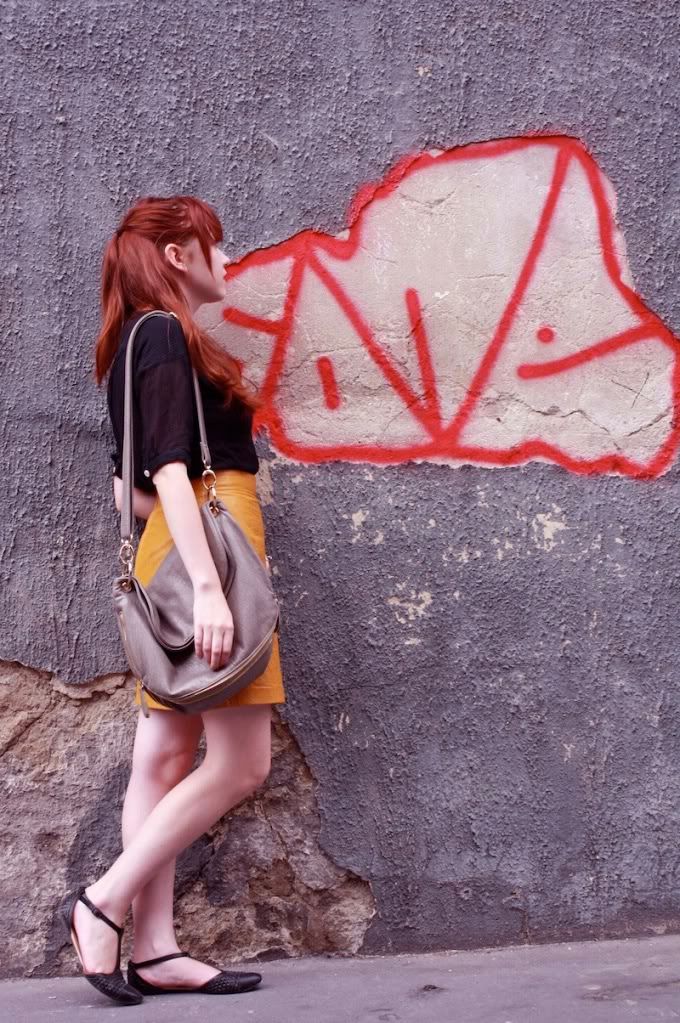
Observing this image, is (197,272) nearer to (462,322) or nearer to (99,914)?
(462,322)

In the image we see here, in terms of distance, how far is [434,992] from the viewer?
2527mm

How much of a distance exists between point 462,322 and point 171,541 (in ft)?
3.10

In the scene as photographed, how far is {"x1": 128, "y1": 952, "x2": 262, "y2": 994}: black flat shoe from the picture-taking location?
2520 mm

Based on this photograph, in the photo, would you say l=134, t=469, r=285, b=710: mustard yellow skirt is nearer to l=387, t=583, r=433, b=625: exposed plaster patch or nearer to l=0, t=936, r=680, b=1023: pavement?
l=387, t=583, r=433, b=625: exposed plaster patch

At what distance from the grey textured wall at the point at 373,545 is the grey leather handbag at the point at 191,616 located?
0.48 metres

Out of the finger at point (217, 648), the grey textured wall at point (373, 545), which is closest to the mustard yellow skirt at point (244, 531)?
the finger at point (217, 648)

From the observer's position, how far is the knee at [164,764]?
2.58m

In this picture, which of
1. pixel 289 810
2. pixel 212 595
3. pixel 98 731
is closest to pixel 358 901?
pixel 289 810

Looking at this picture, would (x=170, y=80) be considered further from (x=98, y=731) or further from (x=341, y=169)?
(x=98, y=731)

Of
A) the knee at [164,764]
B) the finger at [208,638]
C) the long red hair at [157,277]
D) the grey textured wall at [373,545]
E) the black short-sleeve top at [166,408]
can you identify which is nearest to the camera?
the finger at [208,638]

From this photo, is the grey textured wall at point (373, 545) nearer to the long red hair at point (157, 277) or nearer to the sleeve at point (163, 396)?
the long red hair at point (157, 277)

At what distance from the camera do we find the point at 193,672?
7.59 ft

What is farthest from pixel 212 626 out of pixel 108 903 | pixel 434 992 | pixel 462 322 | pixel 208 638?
pixel 462 322

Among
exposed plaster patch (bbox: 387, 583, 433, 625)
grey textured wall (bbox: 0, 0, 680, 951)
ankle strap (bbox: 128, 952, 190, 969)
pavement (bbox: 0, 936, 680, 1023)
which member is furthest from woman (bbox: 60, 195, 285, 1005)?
exposed plaster patch (bbox: 387, 583, 433, 625)
